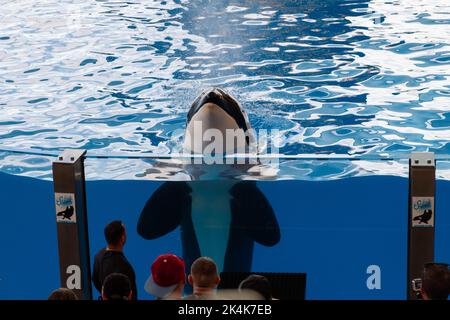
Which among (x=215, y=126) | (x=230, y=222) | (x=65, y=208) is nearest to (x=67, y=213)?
(x=65, y=208)

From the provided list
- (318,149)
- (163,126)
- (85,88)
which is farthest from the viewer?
(85,88)

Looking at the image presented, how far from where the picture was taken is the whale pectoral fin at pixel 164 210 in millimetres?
6840

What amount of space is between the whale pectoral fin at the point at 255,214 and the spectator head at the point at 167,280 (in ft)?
3.66

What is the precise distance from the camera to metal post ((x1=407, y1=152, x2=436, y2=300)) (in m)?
5.48

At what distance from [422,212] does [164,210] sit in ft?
7.67

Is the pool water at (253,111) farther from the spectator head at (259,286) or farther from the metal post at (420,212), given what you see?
the spectator head at (259,286)

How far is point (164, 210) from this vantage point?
6938mm

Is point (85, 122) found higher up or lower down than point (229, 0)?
lower down

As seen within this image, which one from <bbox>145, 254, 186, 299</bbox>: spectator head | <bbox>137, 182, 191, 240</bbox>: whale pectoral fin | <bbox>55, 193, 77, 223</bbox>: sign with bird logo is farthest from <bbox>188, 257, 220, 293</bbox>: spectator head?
<bbox>137, 182, 191, 240</bbox>: whale pectoral fin
